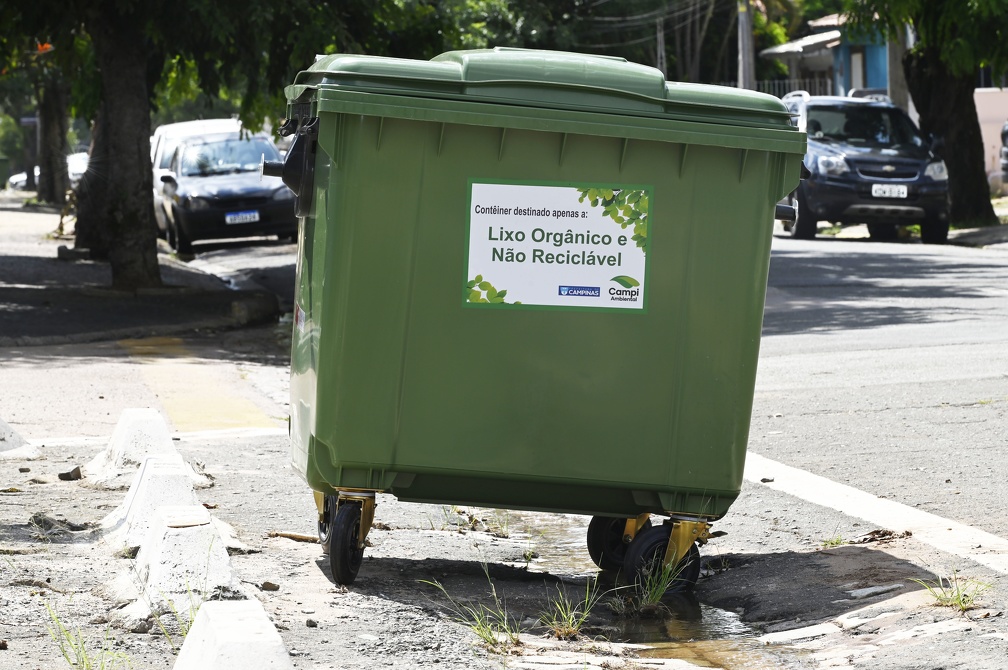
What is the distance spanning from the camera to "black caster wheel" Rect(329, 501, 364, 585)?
460 cm

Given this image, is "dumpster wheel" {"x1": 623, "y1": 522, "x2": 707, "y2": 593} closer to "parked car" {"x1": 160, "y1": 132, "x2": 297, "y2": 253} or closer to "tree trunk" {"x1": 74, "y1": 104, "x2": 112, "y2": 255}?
"tree trunk" {"x1": 74, "y1": 104, "x2": 112, "y2": 255}

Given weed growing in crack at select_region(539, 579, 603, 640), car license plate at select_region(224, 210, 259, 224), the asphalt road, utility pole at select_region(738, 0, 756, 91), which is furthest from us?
utility pole at select_region(738, 0, 756, 91)

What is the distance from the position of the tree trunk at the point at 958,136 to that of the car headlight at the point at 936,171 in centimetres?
213

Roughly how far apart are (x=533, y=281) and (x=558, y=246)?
0.14 meters

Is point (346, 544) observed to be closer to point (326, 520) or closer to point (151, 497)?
point (326, 520)

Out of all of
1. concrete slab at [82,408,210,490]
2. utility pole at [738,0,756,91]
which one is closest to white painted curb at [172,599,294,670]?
concrete slab at [82,408,210,490]

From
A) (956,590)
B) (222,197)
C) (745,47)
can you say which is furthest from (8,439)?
(745,47)

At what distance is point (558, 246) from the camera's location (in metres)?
4.59

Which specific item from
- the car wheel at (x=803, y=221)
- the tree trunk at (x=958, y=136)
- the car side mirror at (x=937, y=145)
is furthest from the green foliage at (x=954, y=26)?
the car wheel at (x=803, y=221)

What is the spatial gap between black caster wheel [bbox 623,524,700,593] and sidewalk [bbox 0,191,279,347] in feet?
23.9

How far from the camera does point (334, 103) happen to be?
14.6 feet

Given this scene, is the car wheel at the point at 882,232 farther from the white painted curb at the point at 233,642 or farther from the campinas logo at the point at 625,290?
the white painted curb at the point at 233,642

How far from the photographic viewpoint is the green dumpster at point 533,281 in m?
4.51

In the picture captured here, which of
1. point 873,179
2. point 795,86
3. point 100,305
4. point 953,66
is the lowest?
point 100,305
